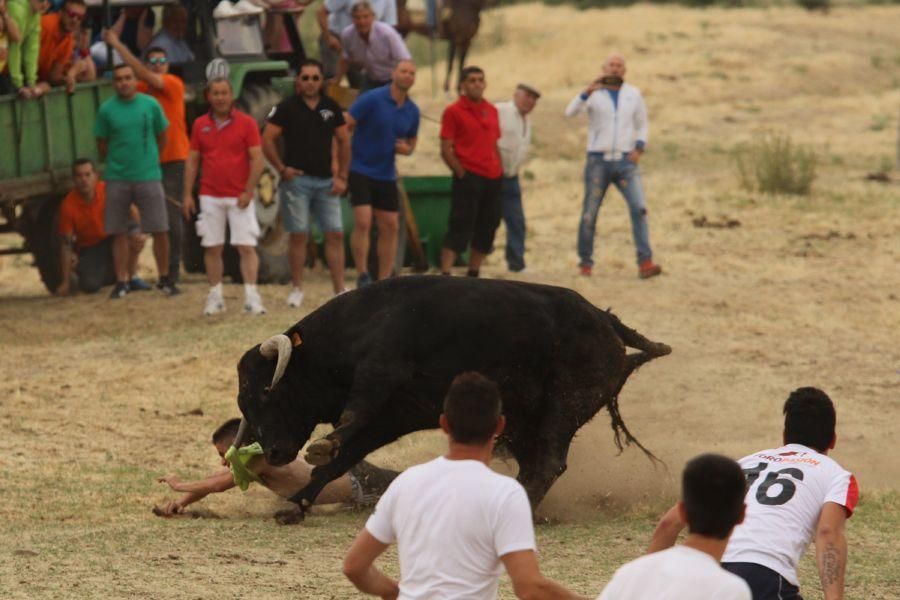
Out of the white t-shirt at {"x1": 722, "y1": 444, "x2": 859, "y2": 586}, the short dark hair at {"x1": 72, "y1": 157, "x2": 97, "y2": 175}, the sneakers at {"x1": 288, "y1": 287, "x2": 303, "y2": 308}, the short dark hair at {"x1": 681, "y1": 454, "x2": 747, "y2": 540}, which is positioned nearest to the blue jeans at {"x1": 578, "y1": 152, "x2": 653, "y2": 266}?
the sneakers at {"x1": 288, "y1": 287, "x2": 303, "y2": 308}

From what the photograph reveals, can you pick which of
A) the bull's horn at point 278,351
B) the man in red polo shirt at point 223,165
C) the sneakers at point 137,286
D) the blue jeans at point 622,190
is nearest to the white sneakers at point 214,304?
the man in red polo shirt at point 223,165

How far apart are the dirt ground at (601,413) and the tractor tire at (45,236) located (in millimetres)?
314

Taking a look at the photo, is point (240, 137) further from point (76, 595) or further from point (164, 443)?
point (76, 595)

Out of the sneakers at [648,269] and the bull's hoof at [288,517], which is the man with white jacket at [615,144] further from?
the bull's hoof at [288,517]

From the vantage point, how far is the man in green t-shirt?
13.8 m

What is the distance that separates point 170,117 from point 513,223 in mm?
3235

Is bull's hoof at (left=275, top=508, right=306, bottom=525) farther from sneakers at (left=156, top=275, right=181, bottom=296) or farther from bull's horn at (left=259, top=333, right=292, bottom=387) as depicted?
sneakers at (left=156, top=275, right=181, bottom=296)

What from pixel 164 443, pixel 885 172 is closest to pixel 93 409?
pixel 164 443

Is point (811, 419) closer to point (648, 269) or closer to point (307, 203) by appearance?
point (307, 203)

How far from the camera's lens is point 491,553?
14.4 feet

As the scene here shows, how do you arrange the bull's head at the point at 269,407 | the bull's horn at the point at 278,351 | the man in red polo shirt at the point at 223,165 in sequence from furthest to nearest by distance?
1. the man in red polo shirt at the point at 223,165
2. the bull's head at the point at 269,407
3. the bull's horn at the point at 278,351

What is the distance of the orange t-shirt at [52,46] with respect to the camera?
13.5m

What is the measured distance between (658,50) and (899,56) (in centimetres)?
495

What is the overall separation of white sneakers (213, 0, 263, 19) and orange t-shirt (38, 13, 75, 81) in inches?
67.2
